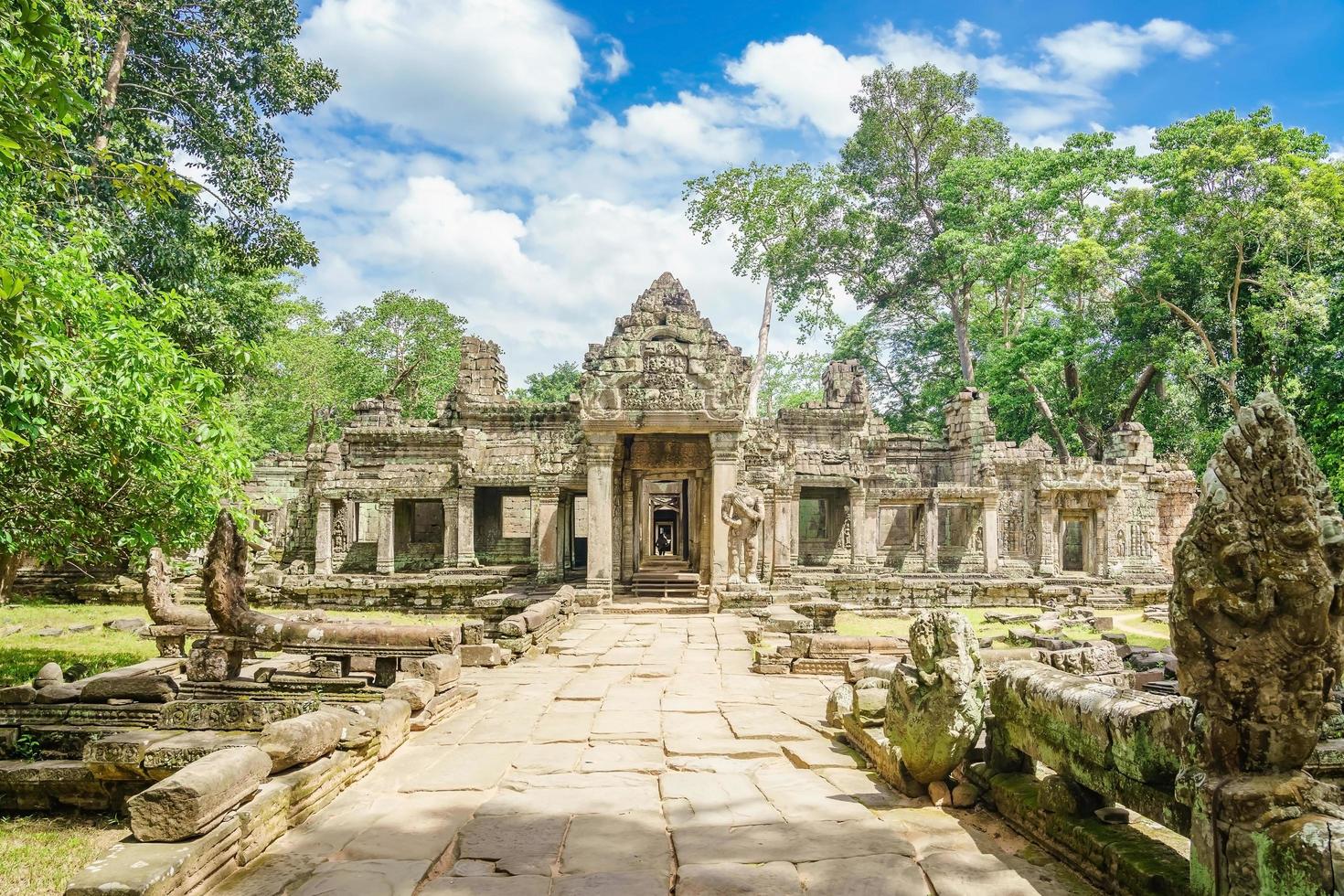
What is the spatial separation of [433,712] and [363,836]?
249 centimetres

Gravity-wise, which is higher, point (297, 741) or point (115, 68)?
point (115, 68)

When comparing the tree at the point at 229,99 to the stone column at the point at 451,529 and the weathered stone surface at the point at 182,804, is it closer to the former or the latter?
the stone column at the point at 451,529

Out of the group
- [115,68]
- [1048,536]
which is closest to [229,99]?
[115,68]

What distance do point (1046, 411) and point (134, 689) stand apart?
28.1 m

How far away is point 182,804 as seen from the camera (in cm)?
307

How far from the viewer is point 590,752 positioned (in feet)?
16.9

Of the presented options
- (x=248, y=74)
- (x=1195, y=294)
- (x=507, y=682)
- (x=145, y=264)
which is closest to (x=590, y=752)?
(x=507, y=682)

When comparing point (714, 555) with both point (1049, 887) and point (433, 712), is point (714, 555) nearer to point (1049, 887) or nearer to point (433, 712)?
point (433, 712)

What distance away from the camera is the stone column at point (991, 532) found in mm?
19609

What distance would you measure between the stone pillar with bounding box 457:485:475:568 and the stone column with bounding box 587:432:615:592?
5.01 m

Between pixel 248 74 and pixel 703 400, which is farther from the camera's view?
pixel 248 74

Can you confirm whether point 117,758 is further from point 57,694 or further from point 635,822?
point 635,822

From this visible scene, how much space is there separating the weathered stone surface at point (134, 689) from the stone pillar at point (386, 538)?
41.9 ft

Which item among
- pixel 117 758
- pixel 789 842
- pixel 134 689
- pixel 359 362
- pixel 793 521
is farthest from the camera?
pixel 359 362
